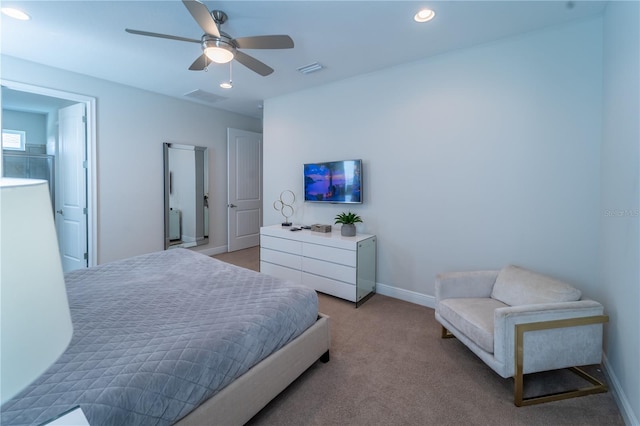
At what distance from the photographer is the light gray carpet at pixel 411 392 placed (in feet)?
5.38

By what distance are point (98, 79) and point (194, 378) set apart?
4305 millimetres

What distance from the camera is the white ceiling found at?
7.23 ft

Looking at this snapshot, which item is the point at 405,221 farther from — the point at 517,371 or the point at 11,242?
the point at 11,242

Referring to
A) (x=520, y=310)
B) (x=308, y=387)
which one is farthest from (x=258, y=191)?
(x=520, y=310)

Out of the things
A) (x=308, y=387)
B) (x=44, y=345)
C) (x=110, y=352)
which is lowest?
(x=308, y=387)

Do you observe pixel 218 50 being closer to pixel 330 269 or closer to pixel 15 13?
pixel 15 13

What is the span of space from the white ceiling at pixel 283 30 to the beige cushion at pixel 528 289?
212cm

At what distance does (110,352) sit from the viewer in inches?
50.4

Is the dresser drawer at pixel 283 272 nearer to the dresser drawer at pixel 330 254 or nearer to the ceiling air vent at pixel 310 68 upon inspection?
the dresser drawer at pixel 330 254

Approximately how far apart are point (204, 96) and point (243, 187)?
1.84 m

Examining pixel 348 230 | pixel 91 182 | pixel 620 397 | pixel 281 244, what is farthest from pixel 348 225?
pixel 91 182

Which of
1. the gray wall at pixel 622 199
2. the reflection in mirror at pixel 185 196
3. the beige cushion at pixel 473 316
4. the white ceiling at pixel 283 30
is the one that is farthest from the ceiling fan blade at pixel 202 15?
the reflection in mirror at pixel 185 196

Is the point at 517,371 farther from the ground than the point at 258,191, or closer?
closer

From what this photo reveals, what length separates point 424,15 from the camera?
2309mm
